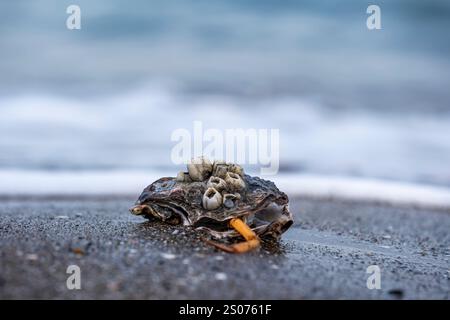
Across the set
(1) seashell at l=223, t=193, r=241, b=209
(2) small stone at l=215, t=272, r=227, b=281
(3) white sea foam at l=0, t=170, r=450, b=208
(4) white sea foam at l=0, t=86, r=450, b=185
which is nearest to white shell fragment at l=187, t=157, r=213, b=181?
(1) seashell at l=223, t=193, r=241, b=209

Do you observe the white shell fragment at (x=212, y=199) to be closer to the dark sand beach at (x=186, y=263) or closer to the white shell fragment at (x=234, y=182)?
the white shell fragment at (x=234, y=182)

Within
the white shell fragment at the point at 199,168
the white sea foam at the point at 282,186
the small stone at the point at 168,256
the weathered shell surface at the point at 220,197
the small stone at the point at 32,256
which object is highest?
the white shell fragment at the point at 199,168

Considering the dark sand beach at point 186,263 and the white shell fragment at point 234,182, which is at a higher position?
the white shell fragment at point 234,182

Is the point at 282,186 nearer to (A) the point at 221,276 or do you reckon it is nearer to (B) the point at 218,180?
(B) the point at 218,180

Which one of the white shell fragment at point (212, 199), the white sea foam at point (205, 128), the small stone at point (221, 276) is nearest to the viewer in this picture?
the small stone at point (221, 276)

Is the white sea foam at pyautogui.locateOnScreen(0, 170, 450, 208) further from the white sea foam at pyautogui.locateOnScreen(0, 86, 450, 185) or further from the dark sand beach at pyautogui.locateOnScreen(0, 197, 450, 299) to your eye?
the dark sand beach at pyautogui.locateOnScreen(0, 197, 450, 299)

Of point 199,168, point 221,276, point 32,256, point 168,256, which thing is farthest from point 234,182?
point 32,256

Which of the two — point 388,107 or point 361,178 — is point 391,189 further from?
point 388,107

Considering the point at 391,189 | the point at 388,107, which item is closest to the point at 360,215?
the point at 391,189

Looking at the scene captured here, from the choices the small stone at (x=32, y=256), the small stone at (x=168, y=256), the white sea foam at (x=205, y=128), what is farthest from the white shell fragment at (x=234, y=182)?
the white sea foam at (x=205, y=128)
